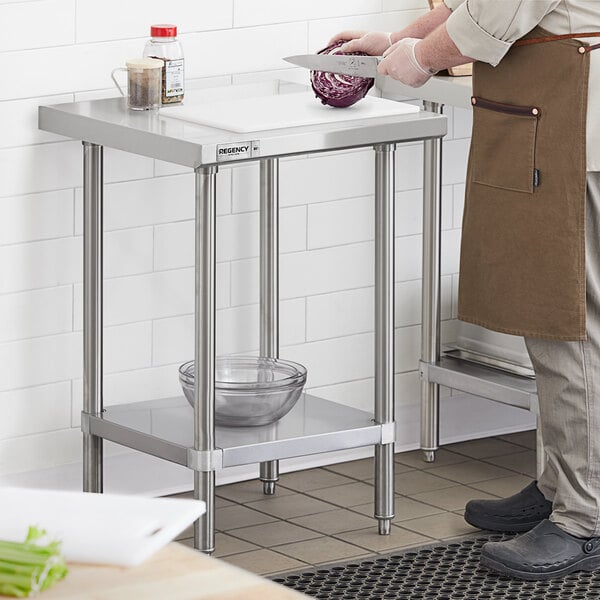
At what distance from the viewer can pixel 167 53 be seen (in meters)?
3.55

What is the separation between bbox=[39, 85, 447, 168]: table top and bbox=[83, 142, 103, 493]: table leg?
0.10 metres

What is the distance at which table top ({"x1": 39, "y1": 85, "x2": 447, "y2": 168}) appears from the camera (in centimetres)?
321

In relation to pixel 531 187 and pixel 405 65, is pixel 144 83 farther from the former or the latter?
pixel 531 187

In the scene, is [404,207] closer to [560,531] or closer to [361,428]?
[361,428]

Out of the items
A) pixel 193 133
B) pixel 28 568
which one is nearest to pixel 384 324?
pixel 193 133

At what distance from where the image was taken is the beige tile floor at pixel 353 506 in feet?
11.9

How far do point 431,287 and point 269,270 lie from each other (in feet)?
1.74

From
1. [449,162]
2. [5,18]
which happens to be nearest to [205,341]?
[5,18]

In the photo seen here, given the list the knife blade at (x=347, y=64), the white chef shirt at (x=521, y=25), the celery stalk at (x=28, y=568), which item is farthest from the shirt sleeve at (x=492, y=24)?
the celery stalk at (x=28, y=568)

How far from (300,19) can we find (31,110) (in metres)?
0.82

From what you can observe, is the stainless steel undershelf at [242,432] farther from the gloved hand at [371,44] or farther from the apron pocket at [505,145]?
the gloved hand at [371,44]

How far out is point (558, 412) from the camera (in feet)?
11.3

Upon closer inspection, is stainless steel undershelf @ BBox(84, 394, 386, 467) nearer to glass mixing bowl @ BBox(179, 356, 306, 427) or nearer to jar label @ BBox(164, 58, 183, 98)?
glass mixing bowl @ BBox(179, 356, 306, 427)

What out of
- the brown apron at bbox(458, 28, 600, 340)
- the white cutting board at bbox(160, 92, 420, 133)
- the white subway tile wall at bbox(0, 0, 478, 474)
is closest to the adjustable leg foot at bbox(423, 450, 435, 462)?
the white subway tile wall at bbox(0, 0, 478, 474)
